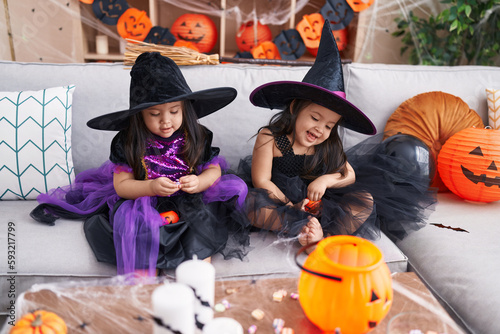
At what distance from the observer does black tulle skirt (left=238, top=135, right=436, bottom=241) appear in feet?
4.25

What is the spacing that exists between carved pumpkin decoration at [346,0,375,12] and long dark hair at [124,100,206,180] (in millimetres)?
1913

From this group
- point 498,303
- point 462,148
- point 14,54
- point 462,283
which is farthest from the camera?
point 14,54

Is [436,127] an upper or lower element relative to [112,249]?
upper

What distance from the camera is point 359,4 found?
9.15ft

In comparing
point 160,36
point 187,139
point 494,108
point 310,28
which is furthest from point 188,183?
point 310,28

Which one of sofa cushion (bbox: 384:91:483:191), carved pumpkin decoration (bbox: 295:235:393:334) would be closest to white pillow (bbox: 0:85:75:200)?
carved pumpkin decoration (bbox: 295:235:393:334)

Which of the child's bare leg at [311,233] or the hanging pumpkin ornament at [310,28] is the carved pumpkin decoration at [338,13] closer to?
the hanging pumpkin ornament at [310,28]

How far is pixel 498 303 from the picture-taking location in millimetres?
1013

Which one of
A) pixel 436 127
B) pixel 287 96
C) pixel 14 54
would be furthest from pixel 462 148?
pixel 14 54

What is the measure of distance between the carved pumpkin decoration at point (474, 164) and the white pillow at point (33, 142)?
1.53 m

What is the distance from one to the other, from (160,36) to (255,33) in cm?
68

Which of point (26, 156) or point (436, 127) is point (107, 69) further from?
point (436, 127)

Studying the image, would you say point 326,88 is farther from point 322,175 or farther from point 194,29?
point 194,29

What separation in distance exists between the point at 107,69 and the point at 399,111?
1.30 meters
